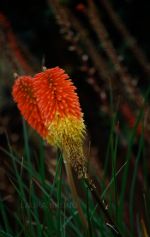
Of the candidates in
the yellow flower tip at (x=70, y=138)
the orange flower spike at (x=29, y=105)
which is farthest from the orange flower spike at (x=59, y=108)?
the orange flower spike at (x=29, y=105)

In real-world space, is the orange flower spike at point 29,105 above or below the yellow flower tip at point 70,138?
above

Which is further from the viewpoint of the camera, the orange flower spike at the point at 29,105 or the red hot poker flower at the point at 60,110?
the orange flower spike at the point at 29,105

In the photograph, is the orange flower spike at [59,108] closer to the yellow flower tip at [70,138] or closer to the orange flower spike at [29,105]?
the yellow flower tip at [70,138]

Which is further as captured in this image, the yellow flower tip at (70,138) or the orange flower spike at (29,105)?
the orange flower spike at (29,105)

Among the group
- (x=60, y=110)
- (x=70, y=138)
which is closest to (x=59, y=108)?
(x=60, y=110)

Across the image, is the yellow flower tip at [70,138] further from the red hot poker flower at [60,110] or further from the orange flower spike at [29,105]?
the orange flower spike at [29,105]

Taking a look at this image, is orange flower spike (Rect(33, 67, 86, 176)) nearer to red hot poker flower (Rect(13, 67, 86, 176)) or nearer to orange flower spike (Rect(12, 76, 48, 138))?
red hot poker flower (Rect(13, 67, 86, 176))

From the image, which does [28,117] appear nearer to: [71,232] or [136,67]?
[71,232]
